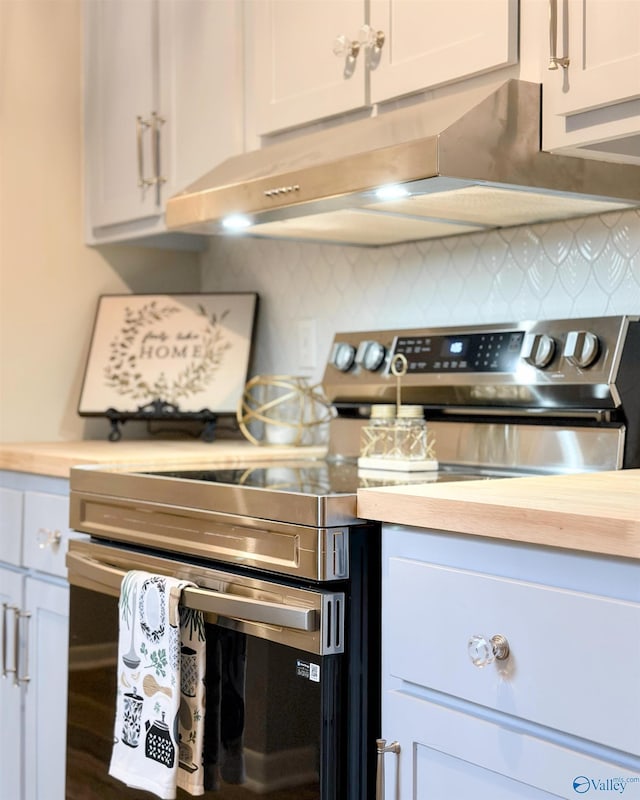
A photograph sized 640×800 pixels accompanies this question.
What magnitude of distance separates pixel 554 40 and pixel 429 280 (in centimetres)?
81

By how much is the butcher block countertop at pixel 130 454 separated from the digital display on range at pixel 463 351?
0.37 meters

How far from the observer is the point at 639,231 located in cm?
192

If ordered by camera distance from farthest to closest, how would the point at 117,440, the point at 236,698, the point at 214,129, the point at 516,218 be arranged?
1. the point at 117,440
2. the point at 214,129
3. the point at 516,218
4. the point at 236,698

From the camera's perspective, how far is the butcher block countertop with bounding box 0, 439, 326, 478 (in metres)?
2.21

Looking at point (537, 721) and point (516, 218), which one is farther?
point (516, 218)

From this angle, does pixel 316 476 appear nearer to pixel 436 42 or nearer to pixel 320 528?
pixel 320 528

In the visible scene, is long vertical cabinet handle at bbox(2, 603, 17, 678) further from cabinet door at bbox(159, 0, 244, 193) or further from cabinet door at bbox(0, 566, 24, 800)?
cabinet door at bbox(159, 0, 244, 193)

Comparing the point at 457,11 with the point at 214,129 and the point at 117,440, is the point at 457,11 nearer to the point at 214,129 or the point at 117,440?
the point at 214,129

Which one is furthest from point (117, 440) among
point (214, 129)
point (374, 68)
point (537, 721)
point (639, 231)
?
point (537, 721)

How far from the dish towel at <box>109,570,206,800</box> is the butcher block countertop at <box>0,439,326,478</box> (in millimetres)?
481

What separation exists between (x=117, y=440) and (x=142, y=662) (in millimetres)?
1236

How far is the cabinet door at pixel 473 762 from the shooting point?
1.20 meters

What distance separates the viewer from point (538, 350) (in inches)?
75.5

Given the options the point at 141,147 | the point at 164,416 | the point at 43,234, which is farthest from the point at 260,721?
the point at 43,234
